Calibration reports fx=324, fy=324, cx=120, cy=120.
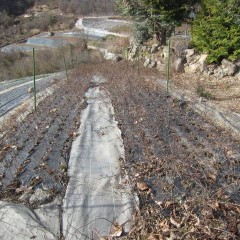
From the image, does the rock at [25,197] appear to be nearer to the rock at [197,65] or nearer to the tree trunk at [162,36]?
the rock at [197,65]

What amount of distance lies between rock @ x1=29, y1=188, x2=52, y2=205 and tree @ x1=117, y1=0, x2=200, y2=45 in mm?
10179

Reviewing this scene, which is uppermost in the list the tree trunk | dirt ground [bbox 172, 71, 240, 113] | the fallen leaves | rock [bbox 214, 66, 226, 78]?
the tree trunk

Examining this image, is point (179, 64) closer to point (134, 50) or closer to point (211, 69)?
point (211, 69)

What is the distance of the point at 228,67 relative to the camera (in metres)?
10.1

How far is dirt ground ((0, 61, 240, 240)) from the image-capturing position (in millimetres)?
3502

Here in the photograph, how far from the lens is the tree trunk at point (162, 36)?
13672mm

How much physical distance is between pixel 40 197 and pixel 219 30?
27.4 ft

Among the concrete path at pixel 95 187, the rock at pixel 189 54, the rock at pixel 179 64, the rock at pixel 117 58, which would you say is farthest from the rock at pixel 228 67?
the rock at pixel 117 58

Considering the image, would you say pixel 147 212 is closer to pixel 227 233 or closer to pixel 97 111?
pixel 227 233

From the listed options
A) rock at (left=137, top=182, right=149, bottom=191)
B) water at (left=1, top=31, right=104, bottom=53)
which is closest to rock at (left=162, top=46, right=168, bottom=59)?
rock at (left=137, top=182, right=149, bottom=191)

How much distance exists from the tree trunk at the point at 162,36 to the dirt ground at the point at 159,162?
5731 mm

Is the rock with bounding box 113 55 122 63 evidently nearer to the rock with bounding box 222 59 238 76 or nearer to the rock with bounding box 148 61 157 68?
the rock with bounding box 148 61 157 68

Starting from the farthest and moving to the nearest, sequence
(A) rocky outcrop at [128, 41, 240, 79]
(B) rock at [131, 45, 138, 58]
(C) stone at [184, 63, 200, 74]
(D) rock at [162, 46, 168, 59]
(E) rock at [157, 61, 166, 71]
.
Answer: (B) rock at [131, 45, 138, 58]
(D) rock at [162, 46, 168, 59]
(E) rock at [157, 61, 166, 71]
(C) stone at [184, 63, 200, 74]
(A) rocky outcrop at [128, 41, 240, 79]

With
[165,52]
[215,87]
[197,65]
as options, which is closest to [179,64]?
[197,65]
